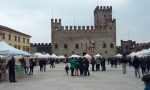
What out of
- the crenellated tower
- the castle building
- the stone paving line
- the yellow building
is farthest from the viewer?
the crenellated tower

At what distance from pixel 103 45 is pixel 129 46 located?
24.0 meters

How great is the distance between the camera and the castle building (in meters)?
97.2

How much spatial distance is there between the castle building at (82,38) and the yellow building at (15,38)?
1010 cm

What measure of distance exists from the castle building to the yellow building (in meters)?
10.1

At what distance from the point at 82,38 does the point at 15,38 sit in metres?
25.2

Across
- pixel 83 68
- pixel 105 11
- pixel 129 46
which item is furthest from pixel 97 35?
pixel 83 68

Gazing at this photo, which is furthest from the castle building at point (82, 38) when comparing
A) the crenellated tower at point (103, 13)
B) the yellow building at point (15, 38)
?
the yellow building at point (15, 38)

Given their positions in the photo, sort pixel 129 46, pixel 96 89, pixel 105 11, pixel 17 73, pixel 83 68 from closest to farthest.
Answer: pixel 96 89 < pixel 17 73 < pixel 83 68 < pixel 105 11 < pixel 129 46

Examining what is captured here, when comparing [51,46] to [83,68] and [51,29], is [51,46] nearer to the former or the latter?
[51,29]

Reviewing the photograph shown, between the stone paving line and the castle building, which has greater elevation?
the castle building

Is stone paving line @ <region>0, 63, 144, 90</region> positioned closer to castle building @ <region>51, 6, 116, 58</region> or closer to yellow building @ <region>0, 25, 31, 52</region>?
yellow building @ <region>0, 25, 31, 52</region>

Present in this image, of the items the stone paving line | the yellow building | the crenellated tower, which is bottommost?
the stone paving line

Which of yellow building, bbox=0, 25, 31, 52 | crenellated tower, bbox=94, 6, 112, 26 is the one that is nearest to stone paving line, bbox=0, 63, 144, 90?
yellow building, bbox=0, 25, 31, 52

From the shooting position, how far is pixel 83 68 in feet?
96.4
